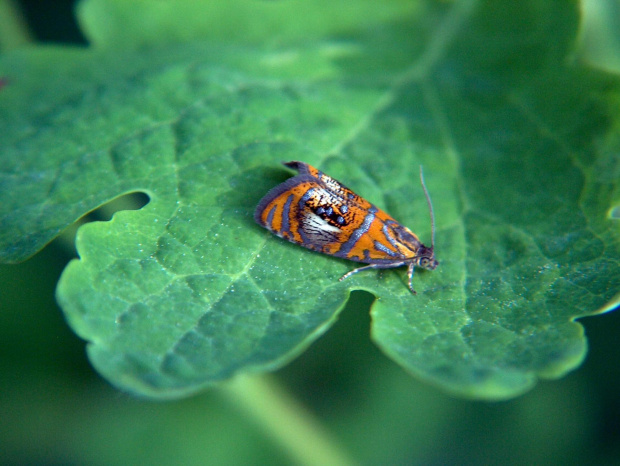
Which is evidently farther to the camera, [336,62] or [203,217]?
[336,62]

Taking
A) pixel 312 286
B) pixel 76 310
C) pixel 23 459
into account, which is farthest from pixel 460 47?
pixel 23 459

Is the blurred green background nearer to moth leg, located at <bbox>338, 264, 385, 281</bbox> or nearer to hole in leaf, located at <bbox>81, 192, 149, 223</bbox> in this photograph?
hole in leaf, located at <bbox>81, 192, 149, 223</bbox>

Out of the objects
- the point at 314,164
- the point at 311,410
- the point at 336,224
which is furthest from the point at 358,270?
the point at 311,410

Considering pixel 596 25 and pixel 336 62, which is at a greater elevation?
pixel 596 25

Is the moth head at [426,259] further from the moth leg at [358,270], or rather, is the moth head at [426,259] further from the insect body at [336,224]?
the moth leg at [358,270]

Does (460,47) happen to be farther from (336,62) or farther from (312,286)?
(312,286)
